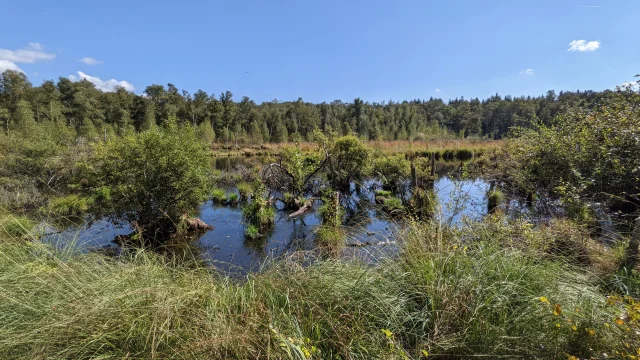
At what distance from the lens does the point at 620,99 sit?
5.32 meters

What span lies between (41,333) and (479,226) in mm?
3708

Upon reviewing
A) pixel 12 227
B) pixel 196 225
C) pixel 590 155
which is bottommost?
pixel 196 225

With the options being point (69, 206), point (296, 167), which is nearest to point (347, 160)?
point (296, 167)

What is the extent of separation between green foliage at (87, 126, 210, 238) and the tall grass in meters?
5.24

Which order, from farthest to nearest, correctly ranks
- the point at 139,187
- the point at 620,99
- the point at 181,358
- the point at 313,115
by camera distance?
the point at 313,115, the point at 139,187, the point at 620,99, the point at 181,358

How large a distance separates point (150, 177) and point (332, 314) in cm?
694

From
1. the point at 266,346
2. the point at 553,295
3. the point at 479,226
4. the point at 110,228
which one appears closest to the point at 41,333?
the point at 266,346

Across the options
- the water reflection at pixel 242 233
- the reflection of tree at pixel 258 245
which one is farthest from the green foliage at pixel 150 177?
the reflection of tree at pixel 258 245

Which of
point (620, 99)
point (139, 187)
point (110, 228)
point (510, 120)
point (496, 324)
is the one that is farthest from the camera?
point (510, 120)

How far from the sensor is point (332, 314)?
81.7 inches

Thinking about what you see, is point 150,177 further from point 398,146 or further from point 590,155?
point 398,146

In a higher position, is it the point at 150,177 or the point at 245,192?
the point at 150,177

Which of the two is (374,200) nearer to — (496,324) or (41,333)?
(496,324)

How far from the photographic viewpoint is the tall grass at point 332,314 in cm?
174
